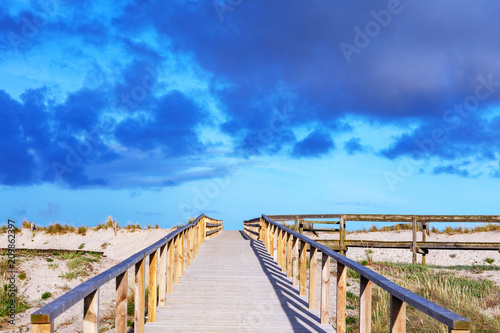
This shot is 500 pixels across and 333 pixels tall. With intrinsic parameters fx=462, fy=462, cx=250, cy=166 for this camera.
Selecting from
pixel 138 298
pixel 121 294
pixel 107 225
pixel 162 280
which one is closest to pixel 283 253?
pixel 162 280

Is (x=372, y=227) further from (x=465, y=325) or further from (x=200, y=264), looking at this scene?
(x=465, y=325)

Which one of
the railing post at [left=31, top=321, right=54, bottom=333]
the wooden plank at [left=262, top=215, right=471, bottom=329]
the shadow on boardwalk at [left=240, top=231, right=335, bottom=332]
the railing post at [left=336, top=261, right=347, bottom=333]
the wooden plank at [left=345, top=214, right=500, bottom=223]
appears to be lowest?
the shadow on boardwalk at [left=240, top=231, right=335, bottom=332]

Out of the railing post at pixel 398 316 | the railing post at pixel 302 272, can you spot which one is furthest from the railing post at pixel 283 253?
the railing post at pixel 398 316

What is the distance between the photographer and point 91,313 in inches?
150

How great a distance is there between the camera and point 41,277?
12.2 m

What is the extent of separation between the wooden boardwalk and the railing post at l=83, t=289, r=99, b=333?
2.41 metres

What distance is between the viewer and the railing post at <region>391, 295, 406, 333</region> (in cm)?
368

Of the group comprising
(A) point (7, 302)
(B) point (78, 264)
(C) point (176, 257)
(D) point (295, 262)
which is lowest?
(A) point (7, 302)

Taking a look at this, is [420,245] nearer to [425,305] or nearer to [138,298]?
[138,298]

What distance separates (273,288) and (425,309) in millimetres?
5961

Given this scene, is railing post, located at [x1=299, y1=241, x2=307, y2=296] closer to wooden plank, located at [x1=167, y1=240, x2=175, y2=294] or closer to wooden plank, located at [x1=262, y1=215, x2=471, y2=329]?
wooden plank, located at [x1=167, y1=240, x2=175, y2=294]

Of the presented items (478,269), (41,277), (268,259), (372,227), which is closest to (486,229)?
(372,227)

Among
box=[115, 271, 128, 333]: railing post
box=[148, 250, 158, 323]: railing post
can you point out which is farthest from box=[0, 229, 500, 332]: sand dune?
box=[115, 271, 128, 333]: railing post

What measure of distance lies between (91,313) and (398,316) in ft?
8.22
